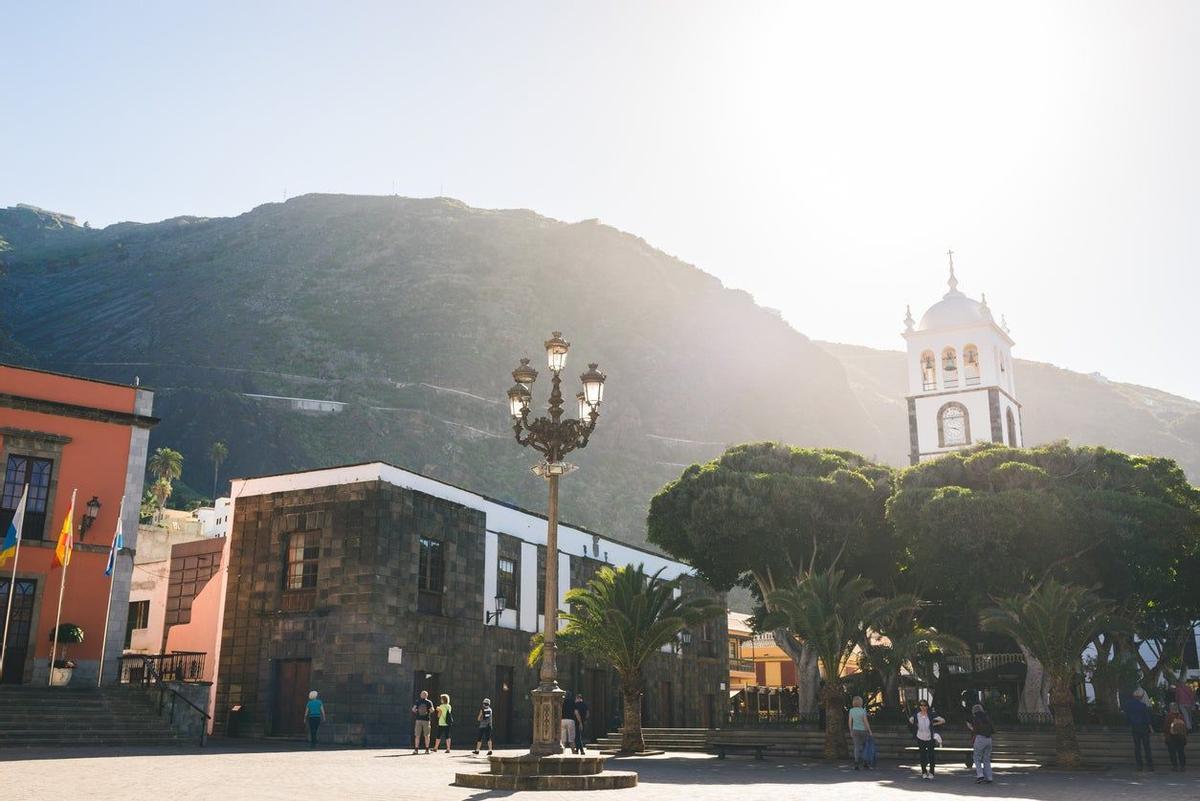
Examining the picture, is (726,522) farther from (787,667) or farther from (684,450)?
(684,450)

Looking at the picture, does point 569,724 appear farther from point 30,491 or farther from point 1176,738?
point 30,491

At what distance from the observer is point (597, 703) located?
35.4 meters

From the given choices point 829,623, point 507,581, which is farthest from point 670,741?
point 829,623

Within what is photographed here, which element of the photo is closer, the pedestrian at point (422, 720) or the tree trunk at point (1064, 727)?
the tree trunk at point (1064, 727)

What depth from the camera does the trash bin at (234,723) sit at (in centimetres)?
2675

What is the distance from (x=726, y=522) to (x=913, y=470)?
21.5ft

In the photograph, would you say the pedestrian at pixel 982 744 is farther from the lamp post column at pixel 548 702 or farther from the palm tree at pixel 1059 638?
the lamp post column at pixel 548 702

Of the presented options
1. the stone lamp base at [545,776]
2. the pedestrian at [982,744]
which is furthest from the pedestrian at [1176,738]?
the stone lamp base at [545,776]

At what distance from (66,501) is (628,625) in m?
14.4

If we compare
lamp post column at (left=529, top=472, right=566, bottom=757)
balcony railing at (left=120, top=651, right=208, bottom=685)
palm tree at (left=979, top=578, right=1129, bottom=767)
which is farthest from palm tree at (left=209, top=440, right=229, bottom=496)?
lamp post column at (left=529, top=472, right=566, bottom=757)

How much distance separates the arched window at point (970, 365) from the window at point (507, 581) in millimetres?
30640

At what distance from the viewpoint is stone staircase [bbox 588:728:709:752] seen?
2777 centimetres

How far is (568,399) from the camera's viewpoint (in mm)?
148125

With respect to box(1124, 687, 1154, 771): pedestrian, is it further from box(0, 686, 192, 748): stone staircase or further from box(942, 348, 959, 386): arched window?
box(942, 348, 959, 386): arched window
